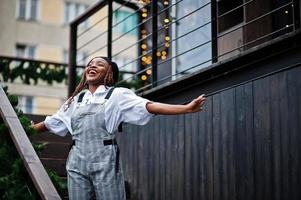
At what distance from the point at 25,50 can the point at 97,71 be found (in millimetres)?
24069

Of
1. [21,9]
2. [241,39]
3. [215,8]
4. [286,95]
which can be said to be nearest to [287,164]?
[286,95]

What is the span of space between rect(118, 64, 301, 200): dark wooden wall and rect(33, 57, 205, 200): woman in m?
1.19

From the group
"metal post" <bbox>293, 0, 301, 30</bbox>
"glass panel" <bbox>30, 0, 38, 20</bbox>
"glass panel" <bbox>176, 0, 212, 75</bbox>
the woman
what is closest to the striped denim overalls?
the woman

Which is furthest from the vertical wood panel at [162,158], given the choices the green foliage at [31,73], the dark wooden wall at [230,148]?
the green foliage at [31,73]

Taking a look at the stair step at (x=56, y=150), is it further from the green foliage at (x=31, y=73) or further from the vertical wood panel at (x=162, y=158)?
the green foliage at (x=31, y=73)

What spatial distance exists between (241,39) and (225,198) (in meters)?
2.38

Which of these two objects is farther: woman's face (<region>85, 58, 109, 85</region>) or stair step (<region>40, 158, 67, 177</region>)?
stair step (<region>40, 158, 67, 177</region>)

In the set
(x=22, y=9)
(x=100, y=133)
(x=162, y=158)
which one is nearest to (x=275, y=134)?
(x=100, y=133)

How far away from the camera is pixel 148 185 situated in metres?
6.71

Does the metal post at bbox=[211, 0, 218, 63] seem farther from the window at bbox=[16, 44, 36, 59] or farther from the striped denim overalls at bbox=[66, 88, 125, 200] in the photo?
the window at bbox=[16, 44, 36, 59]

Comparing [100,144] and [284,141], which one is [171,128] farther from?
[100,144]

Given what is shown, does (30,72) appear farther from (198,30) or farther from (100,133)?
(100,133)

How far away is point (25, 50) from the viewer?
28.0m

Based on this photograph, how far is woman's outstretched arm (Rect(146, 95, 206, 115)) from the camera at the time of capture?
13.4 feet
